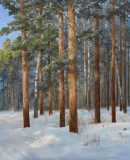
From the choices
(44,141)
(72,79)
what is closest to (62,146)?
(44,141)

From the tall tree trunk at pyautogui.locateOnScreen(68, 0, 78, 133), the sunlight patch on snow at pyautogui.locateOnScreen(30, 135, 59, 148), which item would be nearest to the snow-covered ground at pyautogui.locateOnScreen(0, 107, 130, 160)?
the sunlight patch on snow at pyautogui.locateOnScreen(30, 135, 59, 148)

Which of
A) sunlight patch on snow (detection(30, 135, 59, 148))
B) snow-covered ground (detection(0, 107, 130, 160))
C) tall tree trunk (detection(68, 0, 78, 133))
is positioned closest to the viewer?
snow-covered ground (detection(0, 107, 130, 160))

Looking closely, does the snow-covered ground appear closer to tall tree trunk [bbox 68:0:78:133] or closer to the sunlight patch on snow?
the sunlight patch on snow

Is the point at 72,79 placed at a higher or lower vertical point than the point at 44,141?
higher

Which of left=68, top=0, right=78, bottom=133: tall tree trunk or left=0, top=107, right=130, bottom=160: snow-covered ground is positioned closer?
left=0, top=107, right=130, bottom=160: snow-covered ground

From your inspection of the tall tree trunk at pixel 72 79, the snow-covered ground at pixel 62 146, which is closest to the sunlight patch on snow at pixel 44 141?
the snow-covered ground at pixel 62 146

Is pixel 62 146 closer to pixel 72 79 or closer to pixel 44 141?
pixel 44 141

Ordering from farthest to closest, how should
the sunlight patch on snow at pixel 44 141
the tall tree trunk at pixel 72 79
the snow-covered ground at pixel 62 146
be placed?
the tall tree trunk at pixel 72 79 < the sunlight patch on snow at pixel 44 141 < the snow-covered ground at pixel 62 146

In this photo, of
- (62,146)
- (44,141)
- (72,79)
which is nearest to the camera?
(62,146)

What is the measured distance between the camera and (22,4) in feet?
36.4

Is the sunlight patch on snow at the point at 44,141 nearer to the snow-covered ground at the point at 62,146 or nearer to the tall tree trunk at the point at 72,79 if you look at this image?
the snow-covered ground at the point at 62,146

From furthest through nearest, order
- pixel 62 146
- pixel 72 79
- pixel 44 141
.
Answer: pixel 72 79 → pixel 44 141 → pixel 62 146

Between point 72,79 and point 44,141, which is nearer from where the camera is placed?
point 44,141

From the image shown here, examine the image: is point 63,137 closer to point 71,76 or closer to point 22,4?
point 71,76
